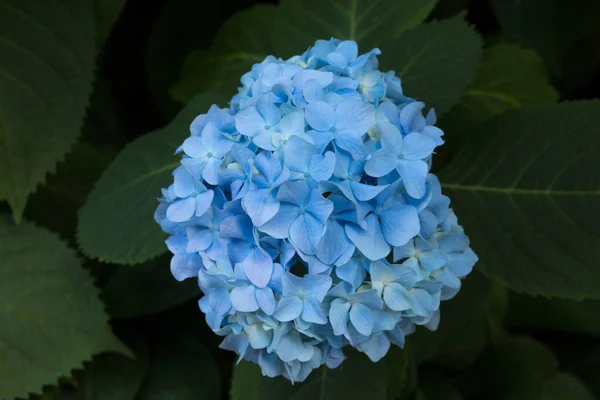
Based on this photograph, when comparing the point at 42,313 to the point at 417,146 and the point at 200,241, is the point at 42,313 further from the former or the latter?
the point at 417,146

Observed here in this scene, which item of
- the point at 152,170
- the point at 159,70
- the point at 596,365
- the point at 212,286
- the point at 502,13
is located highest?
the point at 502,13

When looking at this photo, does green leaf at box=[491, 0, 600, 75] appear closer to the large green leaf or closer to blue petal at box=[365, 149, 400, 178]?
the large green leaf

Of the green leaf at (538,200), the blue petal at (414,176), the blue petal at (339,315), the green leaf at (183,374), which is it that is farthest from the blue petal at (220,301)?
the green leaf at (183,374)

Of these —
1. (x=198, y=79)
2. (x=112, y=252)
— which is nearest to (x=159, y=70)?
(x=198, y=79)

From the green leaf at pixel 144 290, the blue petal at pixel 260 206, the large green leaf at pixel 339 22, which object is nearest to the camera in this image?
the blue petal at pixel 260 206

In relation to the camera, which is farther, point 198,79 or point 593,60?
point 593,60

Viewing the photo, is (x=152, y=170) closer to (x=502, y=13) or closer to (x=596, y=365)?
(x=502, y=13)

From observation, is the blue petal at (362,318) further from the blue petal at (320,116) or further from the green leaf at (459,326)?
the green leaf at (459,326)

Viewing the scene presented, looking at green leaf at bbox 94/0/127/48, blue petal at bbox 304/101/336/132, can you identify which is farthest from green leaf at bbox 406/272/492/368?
green leaf at bbox 94/0/127/48
